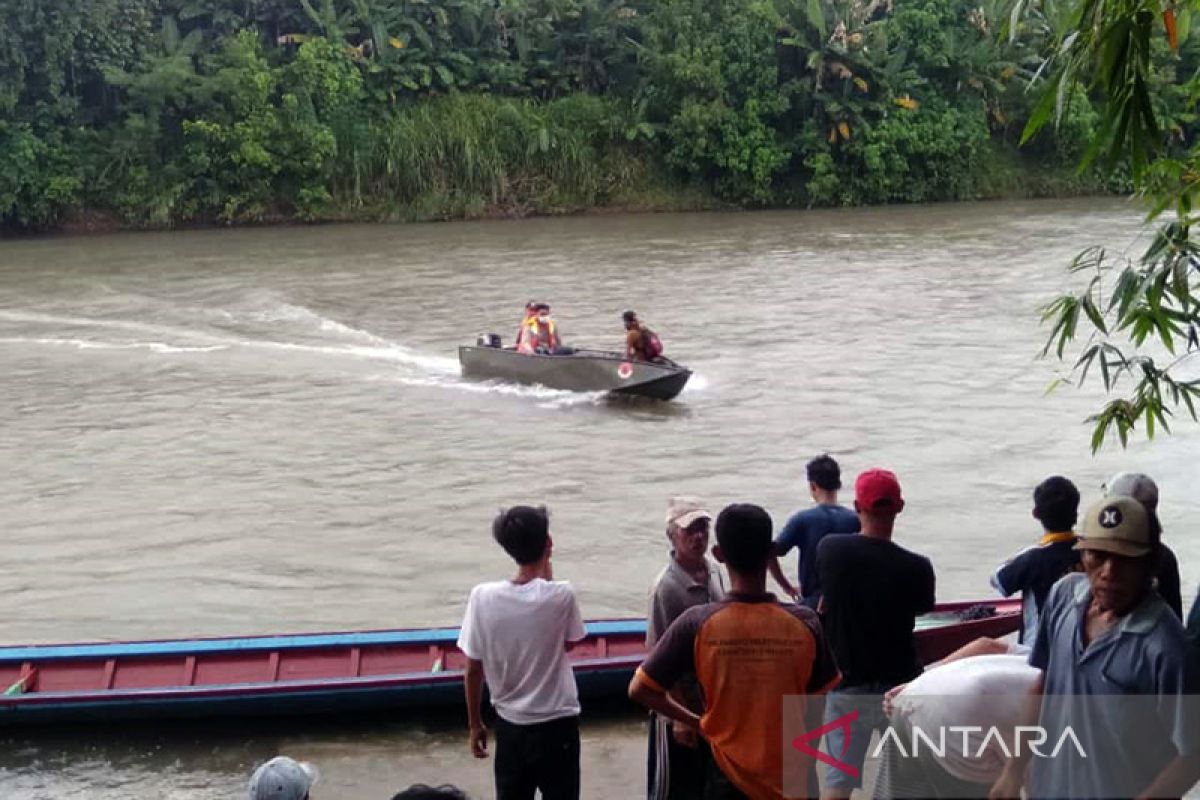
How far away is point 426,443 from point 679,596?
10.9m

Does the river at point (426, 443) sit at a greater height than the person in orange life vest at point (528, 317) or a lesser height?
lesser

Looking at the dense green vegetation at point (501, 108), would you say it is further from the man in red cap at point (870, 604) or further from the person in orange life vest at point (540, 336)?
the man in red cap at point (870, 604)

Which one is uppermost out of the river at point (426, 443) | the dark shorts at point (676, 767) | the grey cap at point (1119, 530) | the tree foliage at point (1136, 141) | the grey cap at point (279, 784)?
the tree foliage at point (1136, 141)

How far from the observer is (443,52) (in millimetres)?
41250

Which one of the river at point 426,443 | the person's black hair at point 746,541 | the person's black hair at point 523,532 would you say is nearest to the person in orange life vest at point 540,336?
the river at point 426,443

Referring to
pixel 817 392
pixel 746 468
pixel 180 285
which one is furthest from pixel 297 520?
pixel 180 285

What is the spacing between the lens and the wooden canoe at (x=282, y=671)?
7.26 meters

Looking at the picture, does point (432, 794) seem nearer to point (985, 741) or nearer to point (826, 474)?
point (985, 741)

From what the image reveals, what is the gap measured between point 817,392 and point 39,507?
9057mm

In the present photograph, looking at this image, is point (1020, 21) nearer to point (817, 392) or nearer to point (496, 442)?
point (496, 442)

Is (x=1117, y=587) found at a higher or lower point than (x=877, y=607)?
higher

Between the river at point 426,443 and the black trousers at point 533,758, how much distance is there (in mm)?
2202

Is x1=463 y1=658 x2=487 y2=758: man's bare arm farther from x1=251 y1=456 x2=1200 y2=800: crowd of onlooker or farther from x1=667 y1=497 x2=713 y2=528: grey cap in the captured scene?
x1=667 y1=497 x2=713 y2=528: grey cap

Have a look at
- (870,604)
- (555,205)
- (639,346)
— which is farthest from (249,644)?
(555,205)
